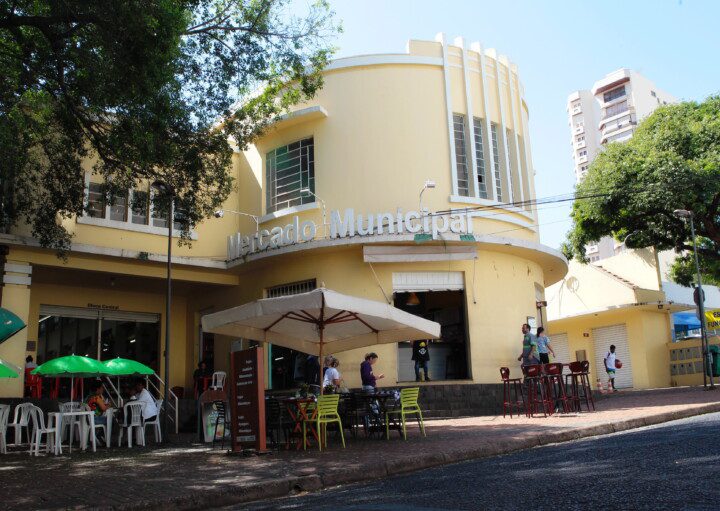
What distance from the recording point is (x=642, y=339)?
90.8ft

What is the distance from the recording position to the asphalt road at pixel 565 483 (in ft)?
18.2

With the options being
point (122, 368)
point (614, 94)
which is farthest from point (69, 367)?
point (614, 94)

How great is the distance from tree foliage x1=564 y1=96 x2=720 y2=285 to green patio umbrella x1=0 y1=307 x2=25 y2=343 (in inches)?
724

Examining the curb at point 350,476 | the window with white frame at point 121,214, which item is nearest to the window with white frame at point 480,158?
the window with white frame at point 121,214

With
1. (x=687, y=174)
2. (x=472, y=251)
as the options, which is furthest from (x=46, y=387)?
(x=687, y=174)

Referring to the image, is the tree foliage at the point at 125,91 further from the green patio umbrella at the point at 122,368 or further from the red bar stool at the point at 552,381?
the red bar stool at the point at 552,381

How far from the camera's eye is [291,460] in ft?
31.5

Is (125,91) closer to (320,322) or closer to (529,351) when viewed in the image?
(320,322)

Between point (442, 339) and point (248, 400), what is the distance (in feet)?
30.7

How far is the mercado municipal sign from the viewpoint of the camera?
1695 centimetres

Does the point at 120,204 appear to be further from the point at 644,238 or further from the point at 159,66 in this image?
the point at 644,238

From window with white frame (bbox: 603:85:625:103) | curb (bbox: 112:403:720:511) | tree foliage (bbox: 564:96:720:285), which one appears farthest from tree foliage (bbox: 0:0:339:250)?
window with white frame (bbox: 603:85:625:103)

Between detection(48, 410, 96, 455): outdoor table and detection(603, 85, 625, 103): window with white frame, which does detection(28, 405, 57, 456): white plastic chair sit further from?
detection(603, 85, 625, 103): window with white frame

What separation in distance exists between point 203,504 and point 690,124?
2570 centimetres
